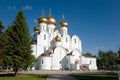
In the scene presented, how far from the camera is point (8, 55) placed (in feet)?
86.8

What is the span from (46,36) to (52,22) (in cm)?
587

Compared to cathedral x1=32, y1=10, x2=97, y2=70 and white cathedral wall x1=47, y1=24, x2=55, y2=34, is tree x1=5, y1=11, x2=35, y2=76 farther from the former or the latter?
white cathedral wall x1=47, y1=24, x2=55, y2=34

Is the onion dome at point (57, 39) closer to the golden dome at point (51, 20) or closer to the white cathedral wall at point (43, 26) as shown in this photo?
the white cathedral wall at point (43, 26)

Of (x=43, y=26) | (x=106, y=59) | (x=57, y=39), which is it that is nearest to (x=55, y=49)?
(x=57, y=39)

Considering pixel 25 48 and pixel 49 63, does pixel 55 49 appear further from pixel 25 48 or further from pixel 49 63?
pixel 25 48

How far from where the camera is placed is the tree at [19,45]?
26.1 meters

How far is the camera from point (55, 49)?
190ft

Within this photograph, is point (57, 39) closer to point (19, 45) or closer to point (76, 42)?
point (76, 42)

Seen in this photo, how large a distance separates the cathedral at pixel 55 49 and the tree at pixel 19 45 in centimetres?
2690

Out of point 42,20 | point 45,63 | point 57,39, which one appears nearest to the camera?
point 45,63

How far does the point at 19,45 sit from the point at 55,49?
31.6 meters

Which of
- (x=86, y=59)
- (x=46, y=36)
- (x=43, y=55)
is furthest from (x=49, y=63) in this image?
(x=86, y=59)

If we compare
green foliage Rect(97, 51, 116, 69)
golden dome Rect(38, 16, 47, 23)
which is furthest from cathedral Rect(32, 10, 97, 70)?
green foliage Rect(97, 51, 116, 69)

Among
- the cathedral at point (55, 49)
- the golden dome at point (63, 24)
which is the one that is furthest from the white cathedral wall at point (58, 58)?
the golden dome at point (63, 24)
